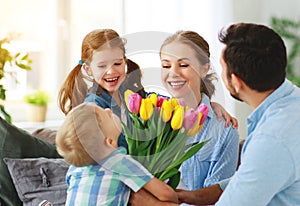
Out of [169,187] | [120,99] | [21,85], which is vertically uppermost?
[120,99]

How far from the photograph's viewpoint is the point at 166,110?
5.43 feet

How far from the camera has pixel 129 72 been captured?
Result: 5.70 ft

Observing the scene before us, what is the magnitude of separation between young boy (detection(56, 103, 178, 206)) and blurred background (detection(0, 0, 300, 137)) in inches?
83.6

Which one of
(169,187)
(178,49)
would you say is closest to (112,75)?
(178,49)

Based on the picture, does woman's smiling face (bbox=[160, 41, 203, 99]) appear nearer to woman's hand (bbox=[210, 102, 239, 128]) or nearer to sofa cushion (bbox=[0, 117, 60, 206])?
woman's hand (bbox=[210, 102, 239, 128])

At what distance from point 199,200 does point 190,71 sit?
1.46ft

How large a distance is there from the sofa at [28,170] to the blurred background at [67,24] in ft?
3.75

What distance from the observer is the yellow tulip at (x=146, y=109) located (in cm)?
165

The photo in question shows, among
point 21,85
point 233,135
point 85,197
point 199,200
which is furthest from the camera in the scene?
point 21,85

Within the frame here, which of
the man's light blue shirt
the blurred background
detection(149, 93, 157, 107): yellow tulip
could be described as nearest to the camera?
the man's light blue shirt

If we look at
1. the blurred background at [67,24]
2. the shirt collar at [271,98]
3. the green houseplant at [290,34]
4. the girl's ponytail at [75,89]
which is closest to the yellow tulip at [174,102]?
the shirt collar at [271,98]

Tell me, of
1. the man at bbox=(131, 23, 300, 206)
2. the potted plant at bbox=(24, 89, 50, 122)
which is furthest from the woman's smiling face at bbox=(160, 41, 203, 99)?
the potted plant at bbox=(24, 89, 50, 122)

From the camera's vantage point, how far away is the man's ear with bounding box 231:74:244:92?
66.8 inches

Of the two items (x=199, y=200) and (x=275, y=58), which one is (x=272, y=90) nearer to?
(x=275, y=58)
